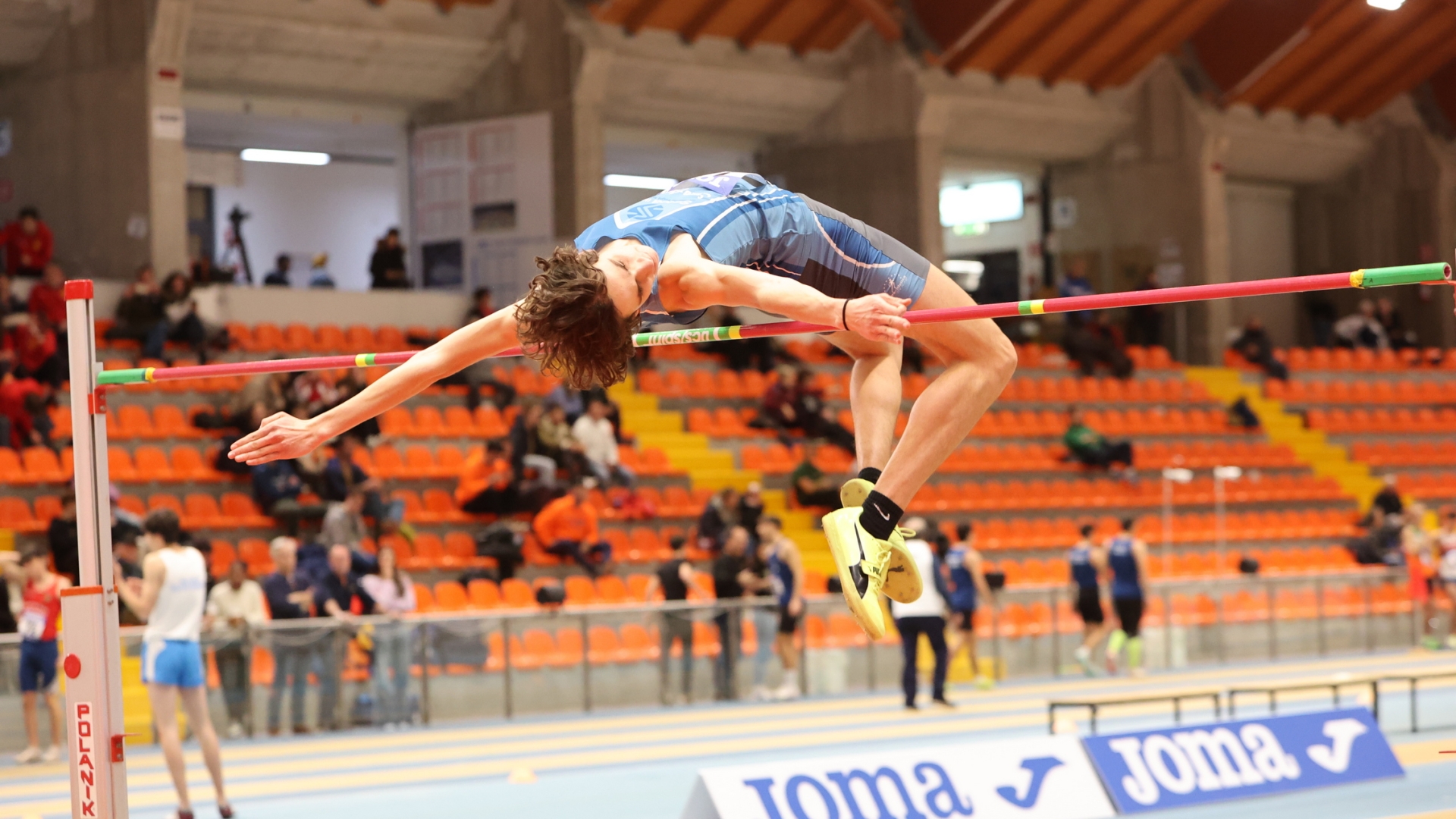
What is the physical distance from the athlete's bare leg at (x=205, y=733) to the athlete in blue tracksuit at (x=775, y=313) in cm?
483

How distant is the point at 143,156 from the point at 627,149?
355 inches

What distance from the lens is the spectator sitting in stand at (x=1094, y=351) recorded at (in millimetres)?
23719

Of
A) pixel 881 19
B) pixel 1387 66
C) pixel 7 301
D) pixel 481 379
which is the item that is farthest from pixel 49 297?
pixel 1387 66

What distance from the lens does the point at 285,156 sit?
2597 cm

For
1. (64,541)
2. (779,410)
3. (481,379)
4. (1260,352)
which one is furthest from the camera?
(1260,352)

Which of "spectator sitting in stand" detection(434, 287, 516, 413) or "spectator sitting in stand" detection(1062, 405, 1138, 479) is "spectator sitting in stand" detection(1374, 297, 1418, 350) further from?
"spectator sitting in stand" detection(434, 287, 516, 413)

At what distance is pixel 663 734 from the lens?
12648mm

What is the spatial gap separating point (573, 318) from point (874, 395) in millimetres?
1189

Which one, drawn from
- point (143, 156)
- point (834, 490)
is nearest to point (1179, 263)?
point (834, 490)

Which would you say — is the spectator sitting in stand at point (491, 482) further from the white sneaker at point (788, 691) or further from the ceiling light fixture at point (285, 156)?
the ceiling light fixture at point (285, 156)

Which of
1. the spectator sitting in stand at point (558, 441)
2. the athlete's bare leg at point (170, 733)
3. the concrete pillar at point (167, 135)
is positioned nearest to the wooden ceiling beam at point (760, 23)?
the concrete pillar at point (167, 135)

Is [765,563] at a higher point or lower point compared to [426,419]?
lower

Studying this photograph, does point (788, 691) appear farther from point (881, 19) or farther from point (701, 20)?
point (881, 19)

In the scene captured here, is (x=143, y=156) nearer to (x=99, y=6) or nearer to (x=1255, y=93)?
(x=99, y=6)
